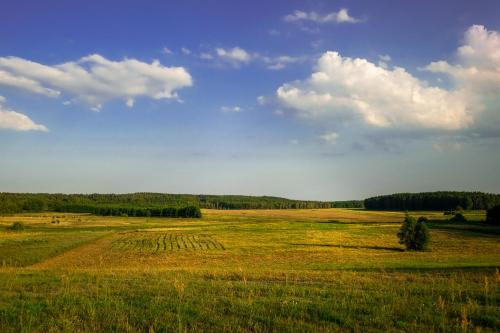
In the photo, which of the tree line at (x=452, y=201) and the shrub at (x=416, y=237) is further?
the tree line at (x=452, y=201)

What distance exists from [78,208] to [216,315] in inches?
7900

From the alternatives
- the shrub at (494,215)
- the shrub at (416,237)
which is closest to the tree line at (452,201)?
the shrub at (494,215)

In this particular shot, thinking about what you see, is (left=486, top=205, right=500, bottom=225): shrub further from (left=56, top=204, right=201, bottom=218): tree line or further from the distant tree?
(left=56, top=204, right=201, bottom=218): tree line

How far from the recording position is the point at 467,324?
8812 mm

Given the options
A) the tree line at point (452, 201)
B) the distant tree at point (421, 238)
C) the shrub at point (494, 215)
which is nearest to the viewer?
the distant tree at point (421, 238)

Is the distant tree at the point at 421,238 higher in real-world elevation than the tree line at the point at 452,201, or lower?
lower

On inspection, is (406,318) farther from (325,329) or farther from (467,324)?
(325,329)

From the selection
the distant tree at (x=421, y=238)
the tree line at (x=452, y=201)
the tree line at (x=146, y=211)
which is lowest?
the tree line at (x=146, y=211)

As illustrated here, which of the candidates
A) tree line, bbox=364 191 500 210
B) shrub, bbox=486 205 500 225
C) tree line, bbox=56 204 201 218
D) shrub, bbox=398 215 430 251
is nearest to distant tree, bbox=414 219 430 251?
shrub, bbox=398 215 430 251

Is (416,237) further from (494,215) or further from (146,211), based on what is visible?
(146,211)

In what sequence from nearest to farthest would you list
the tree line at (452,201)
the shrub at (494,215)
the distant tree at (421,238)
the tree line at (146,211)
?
the distant tree at (421,238)
the shrub at (494,215)
the tree line at (146,211)
the tree line at (452,201)

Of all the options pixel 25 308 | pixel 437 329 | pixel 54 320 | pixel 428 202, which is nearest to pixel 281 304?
pixel 437 329

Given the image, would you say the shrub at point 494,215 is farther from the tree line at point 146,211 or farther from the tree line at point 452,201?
the tree line at point 146,211

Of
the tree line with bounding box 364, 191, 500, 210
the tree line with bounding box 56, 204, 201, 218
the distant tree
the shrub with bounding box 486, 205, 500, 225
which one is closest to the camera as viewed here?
the distant tree
